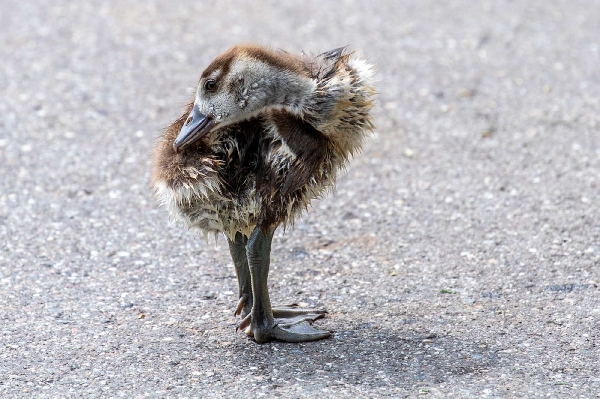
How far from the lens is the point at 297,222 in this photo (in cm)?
602

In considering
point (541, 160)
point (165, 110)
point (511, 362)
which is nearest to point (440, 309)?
point (511, 362)

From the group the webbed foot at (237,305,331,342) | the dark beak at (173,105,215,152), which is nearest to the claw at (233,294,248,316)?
the webbed foot at (237,305,331,342)

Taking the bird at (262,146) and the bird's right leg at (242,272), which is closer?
the bird at (262,146)

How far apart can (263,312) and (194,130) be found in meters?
Result: 0.99

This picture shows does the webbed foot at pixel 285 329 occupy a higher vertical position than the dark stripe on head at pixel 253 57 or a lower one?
lower

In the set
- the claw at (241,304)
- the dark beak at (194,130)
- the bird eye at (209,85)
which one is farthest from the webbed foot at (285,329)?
the bird eye at (209,85)

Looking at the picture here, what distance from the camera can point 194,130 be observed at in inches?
175

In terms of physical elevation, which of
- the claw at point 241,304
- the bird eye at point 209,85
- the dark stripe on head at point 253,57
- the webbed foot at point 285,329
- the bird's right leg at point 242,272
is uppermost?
A: the dark stripe on head at point 253,57

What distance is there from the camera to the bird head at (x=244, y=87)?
4.44 meters

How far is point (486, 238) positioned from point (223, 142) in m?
2.07

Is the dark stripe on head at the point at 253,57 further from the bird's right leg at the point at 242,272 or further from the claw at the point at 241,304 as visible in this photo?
the claw at the point at 241,304

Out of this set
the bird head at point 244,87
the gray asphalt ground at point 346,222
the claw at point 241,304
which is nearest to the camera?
the gray asphalt ground at point 346,222

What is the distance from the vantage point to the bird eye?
176 inches

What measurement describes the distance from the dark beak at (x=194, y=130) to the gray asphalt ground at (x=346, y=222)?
3.28 ft
